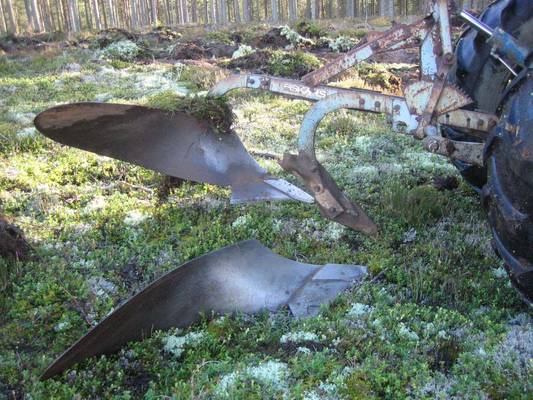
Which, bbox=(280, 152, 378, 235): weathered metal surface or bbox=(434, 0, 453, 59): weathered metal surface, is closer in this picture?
bbox=(434, 0, 453, 59): weathered metal surface

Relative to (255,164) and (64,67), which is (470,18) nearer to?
(255,164)

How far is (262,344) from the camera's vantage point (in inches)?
111

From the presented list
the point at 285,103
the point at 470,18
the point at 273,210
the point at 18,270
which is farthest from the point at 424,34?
the point at 285,103

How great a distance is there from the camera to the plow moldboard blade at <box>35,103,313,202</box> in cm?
418

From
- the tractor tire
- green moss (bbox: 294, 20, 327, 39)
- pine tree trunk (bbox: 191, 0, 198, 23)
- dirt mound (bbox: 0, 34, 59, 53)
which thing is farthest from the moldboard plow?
pine tree trunk (bbox: 191, 0, 198, 23)

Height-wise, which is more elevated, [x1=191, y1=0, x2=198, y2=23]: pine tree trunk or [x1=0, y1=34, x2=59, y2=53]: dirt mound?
[x1=0, y1=34, x2=59, y2=53]: dirt mound

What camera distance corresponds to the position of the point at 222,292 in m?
3.16

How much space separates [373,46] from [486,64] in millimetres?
899

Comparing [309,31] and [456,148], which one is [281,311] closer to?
[456,148]

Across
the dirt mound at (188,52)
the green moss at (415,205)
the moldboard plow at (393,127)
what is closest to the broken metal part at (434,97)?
the moldboard plow at (393,127)

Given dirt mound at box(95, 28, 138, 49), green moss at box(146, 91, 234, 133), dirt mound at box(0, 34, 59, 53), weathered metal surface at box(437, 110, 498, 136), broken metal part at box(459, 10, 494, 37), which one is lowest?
dirt mound at box(0, 34, 59, 53)

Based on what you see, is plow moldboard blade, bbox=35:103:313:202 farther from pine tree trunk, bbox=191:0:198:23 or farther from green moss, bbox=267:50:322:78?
pine tree trunk, bbox=191:0:198:23

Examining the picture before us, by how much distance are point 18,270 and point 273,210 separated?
1.97 m

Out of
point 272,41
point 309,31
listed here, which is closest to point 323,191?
point 272,41
